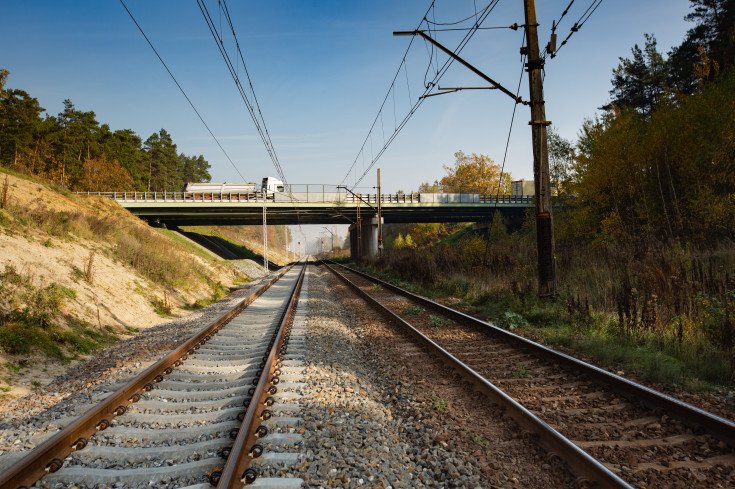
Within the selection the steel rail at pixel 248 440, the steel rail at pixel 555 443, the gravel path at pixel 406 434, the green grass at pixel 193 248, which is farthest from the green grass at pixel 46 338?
the green grass at pixel 193 248

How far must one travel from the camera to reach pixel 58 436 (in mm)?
3225

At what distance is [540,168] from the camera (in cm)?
1001

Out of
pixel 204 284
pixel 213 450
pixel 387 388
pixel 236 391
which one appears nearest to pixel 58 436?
pixel 213 450

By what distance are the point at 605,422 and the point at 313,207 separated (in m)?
46.4

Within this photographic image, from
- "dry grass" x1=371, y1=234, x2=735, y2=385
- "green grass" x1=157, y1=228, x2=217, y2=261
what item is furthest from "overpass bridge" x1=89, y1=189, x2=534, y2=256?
"dry grass" x1=371, y1=234, x2=735, y2=385

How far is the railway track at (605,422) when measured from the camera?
2963 mm

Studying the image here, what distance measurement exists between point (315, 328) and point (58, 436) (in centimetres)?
611

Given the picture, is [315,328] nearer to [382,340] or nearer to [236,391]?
[382,340]

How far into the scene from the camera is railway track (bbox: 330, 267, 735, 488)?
2.96 meters

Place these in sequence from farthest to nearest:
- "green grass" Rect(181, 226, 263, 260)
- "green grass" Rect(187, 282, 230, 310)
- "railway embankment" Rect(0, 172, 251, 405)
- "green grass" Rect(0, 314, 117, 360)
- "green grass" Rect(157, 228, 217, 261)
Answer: "green grass" Rect(181, 226, 263, 260), "green grass" Rect(157, 228, 217, 261), "green grass" Rect(187, 282, 230, 310), "railway embankment" Rect(0, 172, 251, 405), "green grass" Rect(0, 314, 117, 360)

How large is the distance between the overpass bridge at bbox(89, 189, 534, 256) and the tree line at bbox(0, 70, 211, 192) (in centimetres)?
813

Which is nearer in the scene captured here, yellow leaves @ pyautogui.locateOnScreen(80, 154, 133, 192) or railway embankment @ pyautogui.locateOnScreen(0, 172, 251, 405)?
railway embankment @ pyautogui.locateOnScreen(0, 172, 251, 405)

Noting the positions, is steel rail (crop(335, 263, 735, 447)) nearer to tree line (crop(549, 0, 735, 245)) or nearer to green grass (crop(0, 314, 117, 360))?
green grass (crop(0, 314, 117, 360))

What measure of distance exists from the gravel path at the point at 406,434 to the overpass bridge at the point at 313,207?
37.4 metres
